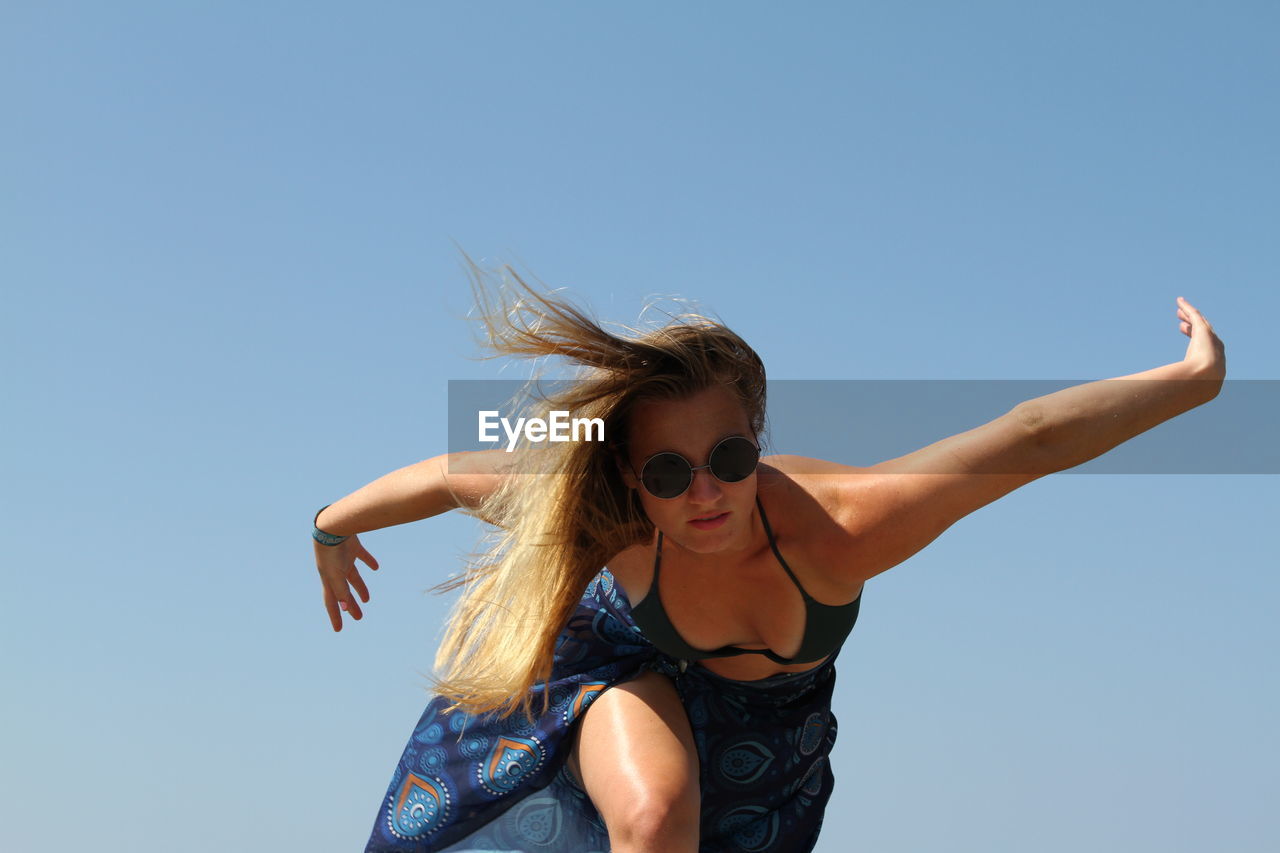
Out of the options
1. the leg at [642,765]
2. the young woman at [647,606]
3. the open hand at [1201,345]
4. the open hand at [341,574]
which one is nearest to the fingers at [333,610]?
the open hand at [341,574]

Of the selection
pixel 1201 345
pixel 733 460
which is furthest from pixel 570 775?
pixel 1201 345

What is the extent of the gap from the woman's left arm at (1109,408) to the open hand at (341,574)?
2.91 m

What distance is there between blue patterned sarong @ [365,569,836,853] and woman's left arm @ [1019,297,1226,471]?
139 cm

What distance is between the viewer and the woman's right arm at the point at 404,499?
5.02 meters

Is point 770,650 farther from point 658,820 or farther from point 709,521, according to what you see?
point 658,820

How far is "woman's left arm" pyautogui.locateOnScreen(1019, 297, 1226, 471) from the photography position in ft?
12.8

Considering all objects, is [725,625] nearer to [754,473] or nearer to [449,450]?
[754,473]

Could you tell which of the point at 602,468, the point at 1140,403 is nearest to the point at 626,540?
the point at 602,468

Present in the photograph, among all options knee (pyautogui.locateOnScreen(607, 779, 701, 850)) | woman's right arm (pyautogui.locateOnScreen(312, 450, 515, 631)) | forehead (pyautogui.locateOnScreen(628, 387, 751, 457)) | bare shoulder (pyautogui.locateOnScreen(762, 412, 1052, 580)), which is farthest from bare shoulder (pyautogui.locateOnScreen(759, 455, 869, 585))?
woman's right arm (pyautogui.locateOnScreen(312, 450, 515, 631))

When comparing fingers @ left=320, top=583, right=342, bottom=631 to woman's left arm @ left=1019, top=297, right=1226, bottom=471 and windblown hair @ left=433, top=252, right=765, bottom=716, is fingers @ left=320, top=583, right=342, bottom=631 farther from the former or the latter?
woman's left arm @ left=1019, top=297, right=1226, bottom=471

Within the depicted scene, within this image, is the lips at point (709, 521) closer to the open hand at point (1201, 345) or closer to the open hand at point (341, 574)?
the open hand at point (1201, 345)

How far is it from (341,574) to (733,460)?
207 centimetres

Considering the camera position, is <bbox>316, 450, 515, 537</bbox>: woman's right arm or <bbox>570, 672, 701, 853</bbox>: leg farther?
<bbox>316, 450, 515, 537</bbox>: woman's right arm

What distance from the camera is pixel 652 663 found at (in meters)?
5.03
